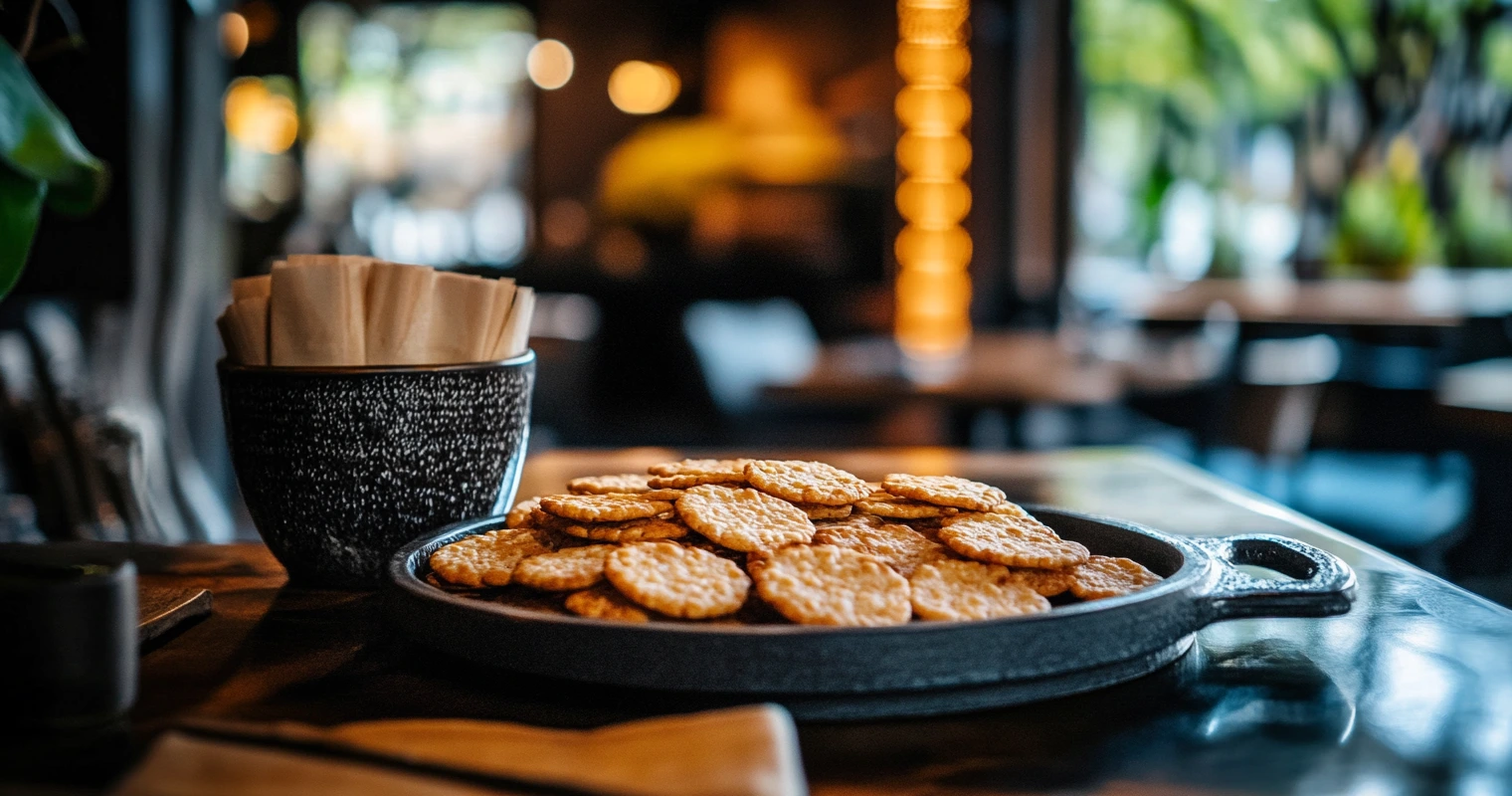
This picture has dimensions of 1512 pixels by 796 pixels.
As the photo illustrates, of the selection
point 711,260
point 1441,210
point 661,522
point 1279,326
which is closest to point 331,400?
point 661,522

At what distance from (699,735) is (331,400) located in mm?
476

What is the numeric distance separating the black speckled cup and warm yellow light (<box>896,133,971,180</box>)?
21.7 feet

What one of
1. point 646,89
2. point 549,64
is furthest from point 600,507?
point 549,64

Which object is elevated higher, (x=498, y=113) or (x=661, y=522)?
(x=498, y=113)

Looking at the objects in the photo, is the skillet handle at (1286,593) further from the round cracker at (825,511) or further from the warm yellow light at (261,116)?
the warm yellow light at (261,116)

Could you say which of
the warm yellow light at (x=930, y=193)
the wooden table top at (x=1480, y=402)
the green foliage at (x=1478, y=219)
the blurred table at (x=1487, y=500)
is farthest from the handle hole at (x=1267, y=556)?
the green foliage at (x=1478, y=219)

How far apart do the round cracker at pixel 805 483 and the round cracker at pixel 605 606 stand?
18 centimetres

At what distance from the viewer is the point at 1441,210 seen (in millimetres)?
7363

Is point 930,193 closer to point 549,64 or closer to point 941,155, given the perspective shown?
point 941,155

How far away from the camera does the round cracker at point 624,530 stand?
2.64 feet

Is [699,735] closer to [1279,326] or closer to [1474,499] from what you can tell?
[1474,499]

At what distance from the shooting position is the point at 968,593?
2.35ft

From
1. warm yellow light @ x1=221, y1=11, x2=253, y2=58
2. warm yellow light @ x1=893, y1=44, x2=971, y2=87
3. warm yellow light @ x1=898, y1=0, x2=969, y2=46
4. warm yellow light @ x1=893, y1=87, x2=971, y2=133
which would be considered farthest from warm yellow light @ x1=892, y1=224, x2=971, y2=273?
warm yellow light @ x1=221, y1=11, x2=253, y2=58

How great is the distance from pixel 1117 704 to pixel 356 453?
1.86 feet
